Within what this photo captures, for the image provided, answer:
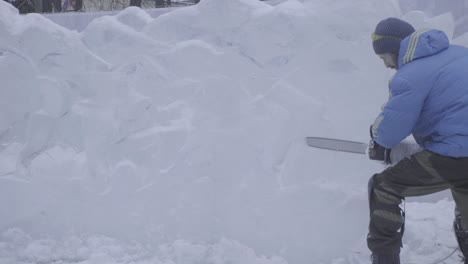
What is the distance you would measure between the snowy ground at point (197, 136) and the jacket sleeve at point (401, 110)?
89 centimetres

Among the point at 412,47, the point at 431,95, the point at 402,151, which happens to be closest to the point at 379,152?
the point at 402,151

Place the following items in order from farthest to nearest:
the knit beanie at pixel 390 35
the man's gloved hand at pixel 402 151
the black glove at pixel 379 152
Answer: the man's gloved hand at pixel 402 151 → the black glove at pixel 379 152 → the knit beanie at pixel 390 35

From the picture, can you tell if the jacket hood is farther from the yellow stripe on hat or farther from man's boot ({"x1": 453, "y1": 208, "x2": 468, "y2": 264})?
man's boot ({"x1": 453, "y1": 208, "x2": 468, "y2": 264})

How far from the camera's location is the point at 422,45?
7.38ft

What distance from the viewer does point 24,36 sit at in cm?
343

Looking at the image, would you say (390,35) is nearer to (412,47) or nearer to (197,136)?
(412,47)

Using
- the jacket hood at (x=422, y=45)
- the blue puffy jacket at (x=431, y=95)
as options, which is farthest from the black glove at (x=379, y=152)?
the jacket hood at (x=422, y=45)

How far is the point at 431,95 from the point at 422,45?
0.74 feet

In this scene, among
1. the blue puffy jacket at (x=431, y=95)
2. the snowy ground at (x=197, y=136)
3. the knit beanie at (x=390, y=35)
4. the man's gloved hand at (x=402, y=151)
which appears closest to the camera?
the blue puffy jacket at (x=431, y=95)

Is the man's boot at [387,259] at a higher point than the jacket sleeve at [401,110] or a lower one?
lower

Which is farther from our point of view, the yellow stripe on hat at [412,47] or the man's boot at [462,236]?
the man's boot at [462,236]

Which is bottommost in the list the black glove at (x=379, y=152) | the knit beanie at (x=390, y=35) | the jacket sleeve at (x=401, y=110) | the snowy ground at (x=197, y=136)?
the snowy ground at (x=197, y=136)

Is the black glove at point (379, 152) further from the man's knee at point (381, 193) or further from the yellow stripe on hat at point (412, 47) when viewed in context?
the yellow stripe on hat at point (412, 47)

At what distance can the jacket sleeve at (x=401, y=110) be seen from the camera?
2.21 m
